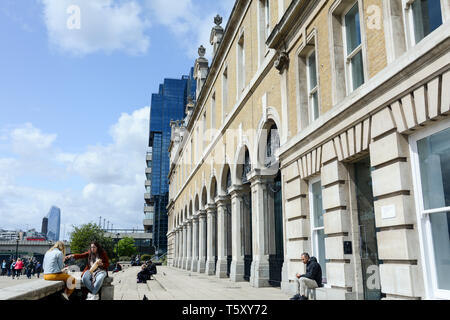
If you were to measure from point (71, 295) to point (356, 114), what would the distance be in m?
6.79

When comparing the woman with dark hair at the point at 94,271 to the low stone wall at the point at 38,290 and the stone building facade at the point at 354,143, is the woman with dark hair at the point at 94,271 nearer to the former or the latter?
the low stone wall at the point at 38,290

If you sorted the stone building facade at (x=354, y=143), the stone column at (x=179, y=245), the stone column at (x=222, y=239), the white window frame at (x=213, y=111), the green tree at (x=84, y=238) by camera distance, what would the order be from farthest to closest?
1. the green tree at (x=84, y=238)
2. the stone column at (x=179, y=245)
3. the white window frame at (x=213, y=111)
4. the stone column at (x=222, y=239)
5. the stone building facade at (x=354, y=143)

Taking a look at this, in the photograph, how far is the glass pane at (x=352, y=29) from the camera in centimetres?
950

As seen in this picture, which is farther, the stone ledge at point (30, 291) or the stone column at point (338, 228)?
the stone column at point (338, 228)

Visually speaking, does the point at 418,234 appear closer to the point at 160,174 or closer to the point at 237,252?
the point at 237,252

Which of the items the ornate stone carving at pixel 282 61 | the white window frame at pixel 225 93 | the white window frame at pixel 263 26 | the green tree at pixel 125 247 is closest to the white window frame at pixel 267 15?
the white window frame at pixel 263 26

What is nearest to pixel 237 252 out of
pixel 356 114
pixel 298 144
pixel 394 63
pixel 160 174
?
pixel 298 144

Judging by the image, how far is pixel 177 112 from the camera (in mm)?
162750

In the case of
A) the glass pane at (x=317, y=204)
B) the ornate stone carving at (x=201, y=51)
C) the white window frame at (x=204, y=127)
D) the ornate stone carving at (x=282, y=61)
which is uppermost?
the ornate stone carving at (x=201, y=51)

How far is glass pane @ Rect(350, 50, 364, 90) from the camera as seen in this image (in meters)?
9.21

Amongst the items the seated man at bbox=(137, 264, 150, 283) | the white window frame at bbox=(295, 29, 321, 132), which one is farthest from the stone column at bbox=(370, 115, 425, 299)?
the seated man at bbox=(137, 264, 150, 283)

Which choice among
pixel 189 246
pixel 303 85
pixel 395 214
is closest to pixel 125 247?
pixel 189 246

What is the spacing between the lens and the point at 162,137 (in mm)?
148750

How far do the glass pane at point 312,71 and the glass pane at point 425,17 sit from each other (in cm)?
441
